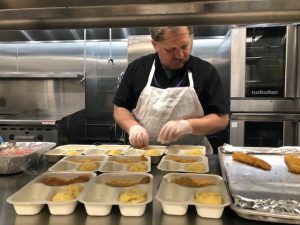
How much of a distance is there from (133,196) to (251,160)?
1.82 ft

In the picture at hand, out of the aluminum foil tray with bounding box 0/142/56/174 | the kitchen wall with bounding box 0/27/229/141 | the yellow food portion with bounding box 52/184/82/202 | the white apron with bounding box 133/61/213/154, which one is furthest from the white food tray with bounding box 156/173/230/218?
the kitchen wall with bounding box 0/27/229/141

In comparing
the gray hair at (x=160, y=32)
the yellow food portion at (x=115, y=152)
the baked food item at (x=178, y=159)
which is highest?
the gray hair at (x=160, y=32)

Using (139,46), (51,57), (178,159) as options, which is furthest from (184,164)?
(51,57)

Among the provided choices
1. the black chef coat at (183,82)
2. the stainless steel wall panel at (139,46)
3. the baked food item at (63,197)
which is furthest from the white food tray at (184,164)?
the stainless steel wall panel at (139,46)

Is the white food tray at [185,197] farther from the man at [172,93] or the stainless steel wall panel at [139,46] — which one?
the stainless steel wall panel at [139,46]

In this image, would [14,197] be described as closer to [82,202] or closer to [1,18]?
[82,202]

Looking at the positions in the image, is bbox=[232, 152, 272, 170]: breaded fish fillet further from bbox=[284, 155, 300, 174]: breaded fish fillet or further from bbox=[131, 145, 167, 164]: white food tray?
bbox=[131, 145, 167, 164]: white food tray

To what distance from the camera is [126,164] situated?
1154mm

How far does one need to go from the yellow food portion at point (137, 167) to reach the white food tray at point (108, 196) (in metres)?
0.13

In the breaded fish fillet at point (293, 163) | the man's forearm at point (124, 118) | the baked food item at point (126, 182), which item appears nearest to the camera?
the baked food item at point (126, 182)

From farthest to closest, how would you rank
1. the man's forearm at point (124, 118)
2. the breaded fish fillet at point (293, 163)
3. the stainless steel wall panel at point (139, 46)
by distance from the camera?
the stainless steel wall panel at point (139, 46), the man's forearm at point (124, 118), the breaded fish fillet at point (293, 163)

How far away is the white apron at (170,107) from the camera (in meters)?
1.71

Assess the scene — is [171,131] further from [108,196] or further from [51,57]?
[51,57]

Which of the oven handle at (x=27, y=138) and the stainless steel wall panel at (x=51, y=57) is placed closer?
the oven handle at (x=27, y=138)
